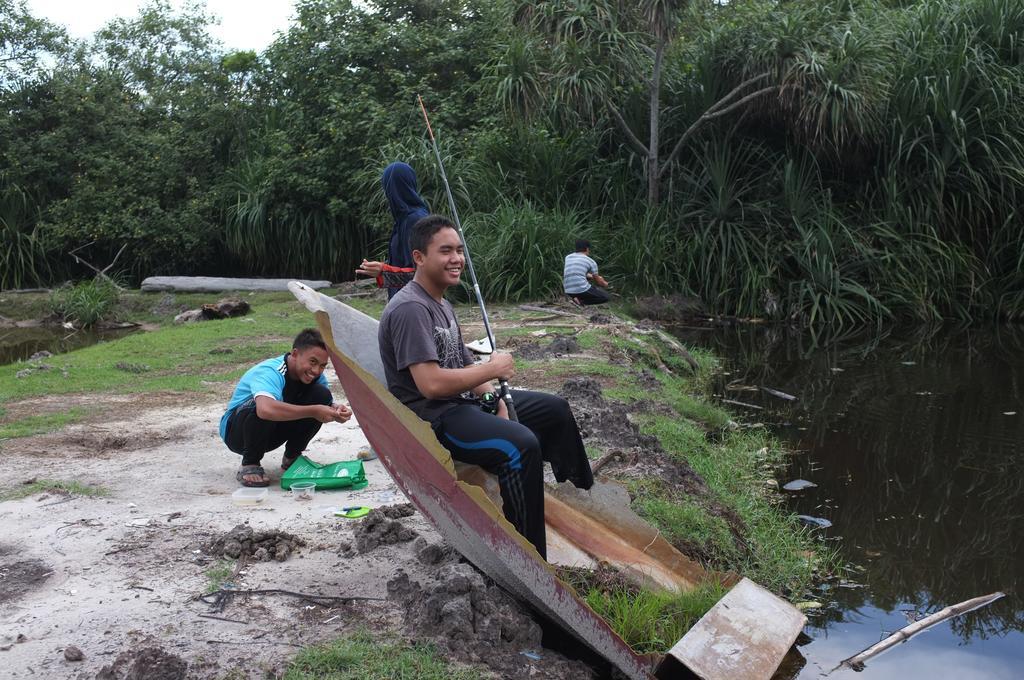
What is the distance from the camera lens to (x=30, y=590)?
13.0ft

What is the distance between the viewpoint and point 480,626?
365 cm

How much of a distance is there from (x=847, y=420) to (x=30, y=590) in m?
6.71

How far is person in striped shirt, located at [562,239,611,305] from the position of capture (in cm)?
1255

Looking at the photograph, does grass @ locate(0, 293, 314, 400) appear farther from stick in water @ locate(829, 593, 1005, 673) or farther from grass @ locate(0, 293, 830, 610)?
stick in water @ locate(829, 593, 1005, 673)

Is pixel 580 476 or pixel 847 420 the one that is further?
pixel 847 420

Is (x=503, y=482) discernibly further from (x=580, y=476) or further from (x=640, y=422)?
(x=640, y=422)

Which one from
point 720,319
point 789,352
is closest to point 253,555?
point 789,352

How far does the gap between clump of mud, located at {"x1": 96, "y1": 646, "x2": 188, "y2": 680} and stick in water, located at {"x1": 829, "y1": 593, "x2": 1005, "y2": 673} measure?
2.69 meters

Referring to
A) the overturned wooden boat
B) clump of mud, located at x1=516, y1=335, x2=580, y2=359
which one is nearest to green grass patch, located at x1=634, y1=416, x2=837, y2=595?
the overturned wooden boat

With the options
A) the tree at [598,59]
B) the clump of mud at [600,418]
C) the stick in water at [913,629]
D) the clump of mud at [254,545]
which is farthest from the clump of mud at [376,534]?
the tree at [598,59]

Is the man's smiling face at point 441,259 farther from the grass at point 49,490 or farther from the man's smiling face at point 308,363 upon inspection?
the grass at point 49,490

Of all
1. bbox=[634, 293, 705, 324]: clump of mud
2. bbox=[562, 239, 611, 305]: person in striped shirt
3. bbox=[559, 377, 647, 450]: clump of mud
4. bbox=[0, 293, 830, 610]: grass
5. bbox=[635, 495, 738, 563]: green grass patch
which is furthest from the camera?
bbox=[634, 293, 705, 324]: clump of mud

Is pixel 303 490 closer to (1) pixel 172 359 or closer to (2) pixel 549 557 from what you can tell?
(2) pixel 549 557

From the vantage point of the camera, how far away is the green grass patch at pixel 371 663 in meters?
3.34
